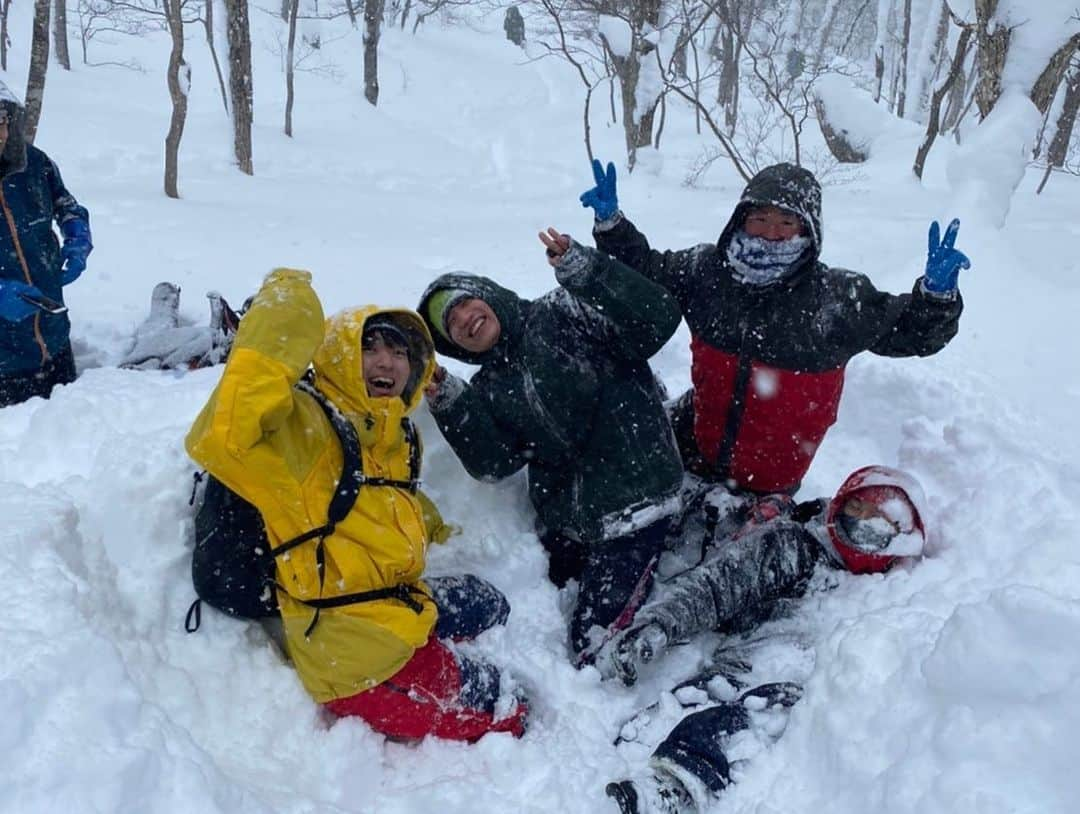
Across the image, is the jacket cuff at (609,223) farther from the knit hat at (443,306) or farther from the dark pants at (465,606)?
the dark pants at (465,606)

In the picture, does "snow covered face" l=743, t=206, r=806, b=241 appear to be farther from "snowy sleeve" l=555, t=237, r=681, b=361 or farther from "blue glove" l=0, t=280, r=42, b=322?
"blue glove" l=0, t=280, r=42, b=322

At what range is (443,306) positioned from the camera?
279cm

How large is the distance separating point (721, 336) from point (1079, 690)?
6.03 ft

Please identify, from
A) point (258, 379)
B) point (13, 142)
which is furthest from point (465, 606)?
point (13, 142)

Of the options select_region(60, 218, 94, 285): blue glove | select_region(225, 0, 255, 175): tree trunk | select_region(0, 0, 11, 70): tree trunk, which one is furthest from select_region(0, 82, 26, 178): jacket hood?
select_region(0, 0, 11, 70): tree trunk

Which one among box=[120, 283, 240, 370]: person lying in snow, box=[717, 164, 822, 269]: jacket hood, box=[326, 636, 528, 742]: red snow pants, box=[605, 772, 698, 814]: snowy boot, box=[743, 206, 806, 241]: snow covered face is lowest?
box=[120, 283, 240, 370]: person lying in snow

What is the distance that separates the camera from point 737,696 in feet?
8.40

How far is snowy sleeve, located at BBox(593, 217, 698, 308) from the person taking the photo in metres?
3.31

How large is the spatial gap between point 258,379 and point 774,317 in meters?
1.98

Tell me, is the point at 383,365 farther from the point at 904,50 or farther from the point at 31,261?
the point at 904,50

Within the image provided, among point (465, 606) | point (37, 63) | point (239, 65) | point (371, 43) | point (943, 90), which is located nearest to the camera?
point (465, 606)

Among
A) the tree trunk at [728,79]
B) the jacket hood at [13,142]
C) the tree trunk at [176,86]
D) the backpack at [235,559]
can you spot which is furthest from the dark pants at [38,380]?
the tree trunk at [728,79]

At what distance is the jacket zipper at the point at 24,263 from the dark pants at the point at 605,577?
2.49 metres

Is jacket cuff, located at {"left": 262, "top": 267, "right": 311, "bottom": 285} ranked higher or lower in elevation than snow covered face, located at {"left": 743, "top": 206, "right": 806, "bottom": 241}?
lower
